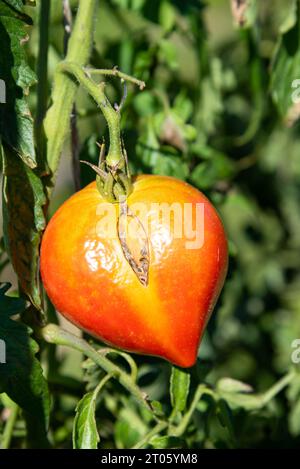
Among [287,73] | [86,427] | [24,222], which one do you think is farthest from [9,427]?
[287,73]

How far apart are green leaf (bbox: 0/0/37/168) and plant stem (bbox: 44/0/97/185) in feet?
0.24

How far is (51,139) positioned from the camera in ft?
2.54

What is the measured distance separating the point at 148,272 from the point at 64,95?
19 centimetres

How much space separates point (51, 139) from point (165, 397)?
0.38m

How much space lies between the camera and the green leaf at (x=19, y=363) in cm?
74

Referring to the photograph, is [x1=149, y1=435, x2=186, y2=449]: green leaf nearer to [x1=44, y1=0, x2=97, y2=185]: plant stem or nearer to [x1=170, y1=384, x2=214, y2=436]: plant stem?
[x1=170, y1=384, x2=214, y2=436]: plant stem

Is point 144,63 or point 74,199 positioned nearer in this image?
point 74,199

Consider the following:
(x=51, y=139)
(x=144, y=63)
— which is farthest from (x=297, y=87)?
(x=51, y=139)

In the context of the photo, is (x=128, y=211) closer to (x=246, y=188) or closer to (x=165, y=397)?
(x=165, y=397)

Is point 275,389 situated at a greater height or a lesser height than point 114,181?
lesser

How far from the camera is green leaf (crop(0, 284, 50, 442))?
74 centimetres

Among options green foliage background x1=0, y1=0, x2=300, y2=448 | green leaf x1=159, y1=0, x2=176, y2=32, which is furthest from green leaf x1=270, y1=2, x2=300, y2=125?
green leaf x1=159, y1=0, x2=176, y2=32

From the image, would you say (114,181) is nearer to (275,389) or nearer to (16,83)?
(16,83)

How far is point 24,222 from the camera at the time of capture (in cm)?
72
